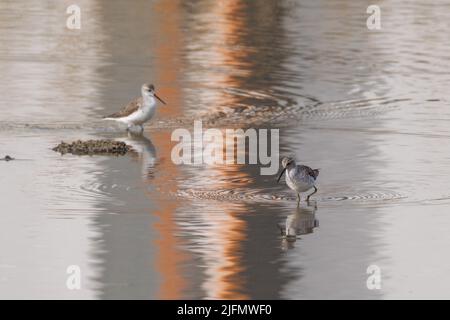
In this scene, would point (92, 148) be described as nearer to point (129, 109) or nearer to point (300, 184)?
point (129, 109)

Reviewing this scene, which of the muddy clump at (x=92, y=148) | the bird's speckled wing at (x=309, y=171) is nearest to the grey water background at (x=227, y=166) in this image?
the muddy clump at (x=92, y=148)

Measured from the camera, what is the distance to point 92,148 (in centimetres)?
2083

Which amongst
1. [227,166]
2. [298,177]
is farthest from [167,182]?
[298,177]

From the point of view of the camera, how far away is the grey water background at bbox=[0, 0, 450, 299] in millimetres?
14539

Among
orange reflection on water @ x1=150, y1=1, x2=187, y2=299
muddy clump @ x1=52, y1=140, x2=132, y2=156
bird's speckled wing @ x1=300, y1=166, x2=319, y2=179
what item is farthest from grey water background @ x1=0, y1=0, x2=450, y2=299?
bird's speckled wing @ x1=300, y1=166, x2=319, y2=179

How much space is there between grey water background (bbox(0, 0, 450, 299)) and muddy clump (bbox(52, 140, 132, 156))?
9.4 inches

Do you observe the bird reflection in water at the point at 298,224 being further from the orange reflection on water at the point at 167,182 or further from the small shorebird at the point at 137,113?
the small shorebird at the point at 137,113

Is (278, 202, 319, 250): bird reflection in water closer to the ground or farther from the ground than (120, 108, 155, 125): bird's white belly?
closer to the ground

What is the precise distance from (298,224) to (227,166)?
11.9 ft

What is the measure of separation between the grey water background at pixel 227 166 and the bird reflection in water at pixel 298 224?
48 millimetres

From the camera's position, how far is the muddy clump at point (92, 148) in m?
20.8

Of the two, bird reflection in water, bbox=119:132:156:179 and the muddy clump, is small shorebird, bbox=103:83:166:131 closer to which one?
bird reflection in water, bbox=119:132:156:179

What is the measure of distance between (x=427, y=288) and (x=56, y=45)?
63.3 feet

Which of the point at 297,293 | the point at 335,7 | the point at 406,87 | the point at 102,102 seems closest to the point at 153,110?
the point at 102,102
